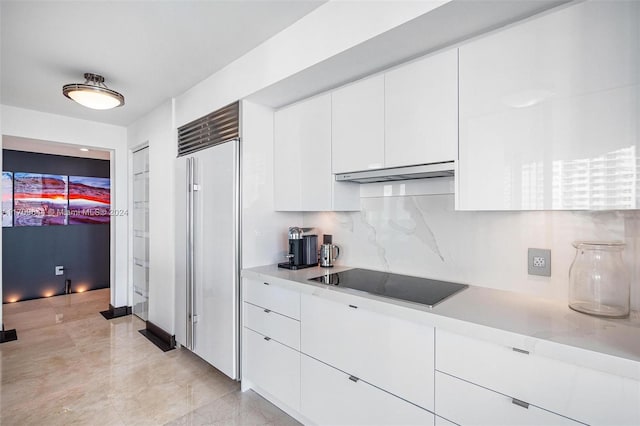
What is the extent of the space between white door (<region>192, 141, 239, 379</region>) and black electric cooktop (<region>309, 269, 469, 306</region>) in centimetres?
82

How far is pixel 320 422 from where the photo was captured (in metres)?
1.78

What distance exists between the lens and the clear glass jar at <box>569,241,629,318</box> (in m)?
1.32

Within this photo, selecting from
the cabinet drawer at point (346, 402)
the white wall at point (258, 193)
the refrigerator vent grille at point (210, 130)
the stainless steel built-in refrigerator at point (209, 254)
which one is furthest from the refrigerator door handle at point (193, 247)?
the cabinet drawer at point (346, 402)

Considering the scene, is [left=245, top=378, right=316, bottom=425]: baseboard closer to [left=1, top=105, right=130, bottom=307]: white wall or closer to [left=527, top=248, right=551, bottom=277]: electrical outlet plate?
[left=527, top=248, right=551, bottom=277]: electrical outlet plate

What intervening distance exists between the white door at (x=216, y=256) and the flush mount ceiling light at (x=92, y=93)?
0.79 metres

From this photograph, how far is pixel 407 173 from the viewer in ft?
5.67

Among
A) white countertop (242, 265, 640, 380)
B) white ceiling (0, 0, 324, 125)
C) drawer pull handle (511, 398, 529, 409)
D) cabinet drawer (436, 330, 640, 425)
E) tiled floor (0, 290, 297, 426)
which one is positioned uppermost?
white ceiling (0, 0, 324, 125)

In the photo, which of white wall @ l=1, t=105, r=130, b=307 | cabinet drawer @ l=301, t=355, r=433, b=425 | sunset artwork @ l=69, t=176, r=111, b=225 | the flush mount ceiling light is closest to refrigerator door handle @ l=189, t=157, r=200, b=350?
the flush mount ceiling light

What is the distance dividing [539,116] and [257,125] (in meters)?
1.83

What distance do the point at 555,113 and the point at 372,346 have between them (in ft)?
4.33

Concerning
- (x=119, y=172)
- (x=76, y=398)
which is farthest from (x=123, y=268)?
(x=76, y=398)

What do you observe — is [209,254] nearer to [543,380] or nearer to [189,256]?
[189,256]

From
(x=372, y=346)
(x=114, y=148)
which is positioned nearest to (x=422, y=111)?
(x=372, y=346)

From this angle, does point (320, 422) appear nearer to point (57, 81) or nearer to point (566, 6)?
point (566, 6)
